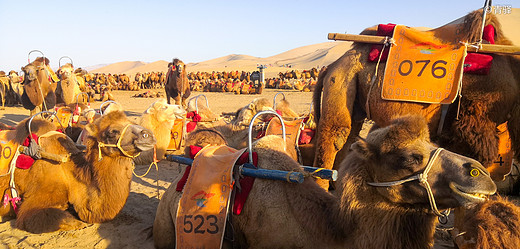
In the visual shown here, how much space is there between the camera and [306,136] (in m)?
6.20

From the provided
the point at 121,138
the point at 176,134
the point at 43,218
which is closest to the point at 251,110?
the point at 176,134

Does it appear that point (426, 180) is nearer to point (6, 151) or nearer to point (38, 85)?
point (6, 151)

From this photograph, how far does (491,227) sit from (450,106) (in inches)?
78.4

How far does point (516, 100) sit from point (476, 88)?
0.39m

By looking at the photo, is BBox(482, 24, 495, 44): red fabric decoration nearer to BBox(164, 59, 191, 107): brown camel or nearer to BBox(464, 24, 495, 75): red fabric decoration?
BBox(464, 24, 495, 75): red fabric decoration

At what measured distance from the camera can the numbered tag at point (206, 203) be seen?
299 cm

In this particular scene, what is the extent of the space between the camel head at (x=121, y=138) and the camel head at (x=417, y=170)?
9.40ft

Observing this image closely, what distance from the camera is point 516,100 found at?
3.82 meters

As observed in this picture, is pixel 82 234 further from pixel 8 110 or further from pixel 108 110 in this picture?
pixel 8 110

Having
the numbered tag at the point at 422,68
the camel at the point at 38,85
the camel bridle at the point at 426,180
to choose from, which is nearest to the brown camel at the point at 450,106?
the numbered tag at the point at 422,68

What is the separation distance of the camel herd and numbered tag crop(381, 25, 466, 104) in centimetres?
15

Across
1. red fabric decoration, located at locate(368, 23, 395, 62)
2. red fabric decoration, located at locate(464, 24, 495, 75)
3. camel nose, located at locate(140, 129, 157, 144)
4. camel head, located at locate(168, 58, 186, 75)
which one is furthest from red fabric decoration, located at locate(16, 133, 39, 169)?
camel head, located at locate(168, 58, 186, 75)

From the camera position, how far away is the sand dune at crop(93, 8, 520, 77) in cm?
6257

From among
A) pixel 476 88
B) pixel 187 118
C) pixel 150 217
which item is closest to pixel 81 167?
pixel 150 217
